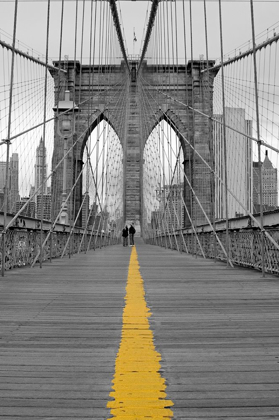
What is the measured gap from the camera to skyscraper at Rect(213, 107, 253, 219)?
1004 cm

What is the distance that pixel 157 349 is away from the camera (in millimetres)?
1403

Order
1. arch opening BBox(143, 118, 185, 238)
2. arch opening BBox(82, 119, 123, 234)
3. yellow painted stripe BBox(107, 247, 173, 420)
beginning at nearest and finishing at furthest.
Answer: yellow painted stripe BBox(107, 247, 173, 420) < arch opening BBox(82, 119, 123, 234) < arch opening BBox(143, 118, 185, 238)

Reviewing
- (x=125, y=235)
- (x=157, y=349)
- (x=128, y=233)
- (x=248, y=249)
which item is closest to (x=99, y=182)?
(x=125, y=235)

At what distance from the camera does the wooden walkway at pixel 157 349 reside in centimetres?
94

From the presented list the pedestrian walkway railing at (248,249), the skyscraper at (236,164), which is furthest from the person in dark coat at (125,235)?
the pedestrian walkway railing at (248,249)

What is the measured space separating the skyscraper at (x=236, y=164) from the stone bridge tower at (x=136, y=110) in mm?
2010

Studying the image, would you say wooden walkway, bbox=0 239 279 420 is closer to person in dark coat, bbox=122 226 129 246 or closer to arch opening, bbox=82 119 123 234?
arch opening, bbox=82 119 123 234

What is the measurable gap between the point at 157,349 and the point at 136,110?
2665cm

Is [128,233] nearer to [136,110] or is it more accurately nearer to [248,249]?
[248,249]

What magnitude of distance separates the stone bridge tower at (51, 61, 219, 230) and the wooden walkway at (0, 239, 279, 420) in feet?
43.9

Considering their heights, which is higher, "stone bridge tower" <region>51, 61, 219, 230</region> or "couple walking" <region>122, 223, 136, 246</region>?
"stone bridge tower" <region>51, 61, 219, 230</region>

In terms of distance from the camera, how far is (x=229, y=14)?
2428 cm

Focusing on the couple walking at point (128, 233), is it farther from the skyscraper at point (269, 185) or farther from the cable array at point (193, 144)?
the skyscraper at point (269, 185)

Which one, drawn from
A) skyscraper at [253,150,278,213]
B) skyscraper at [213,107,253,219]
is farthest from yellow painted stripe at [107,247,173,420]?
skyscraper at [213,107,253,219]
